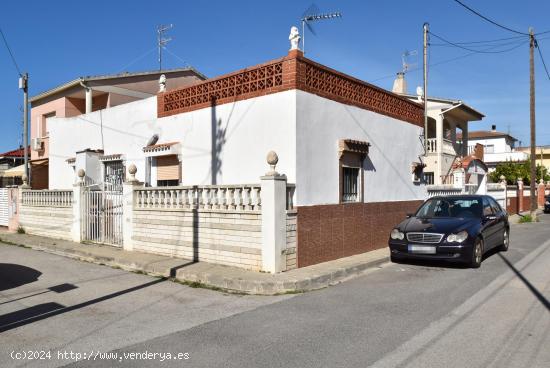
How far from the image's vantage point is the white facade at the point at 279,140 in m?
9.30

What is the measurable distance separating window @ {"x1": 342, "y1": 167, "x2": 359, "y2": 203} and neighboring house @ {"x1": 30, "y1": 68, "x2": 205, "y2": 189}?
11.3m

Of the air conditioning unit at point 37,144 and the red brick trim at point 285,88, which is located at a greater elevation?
the red brick trim at point 285,88

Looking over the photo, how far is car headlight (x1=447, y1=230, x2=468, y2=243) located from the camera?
9.17 metres

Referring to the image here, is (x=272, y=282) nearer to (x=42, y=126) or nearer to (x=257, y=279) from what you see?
(x=257, y=279)

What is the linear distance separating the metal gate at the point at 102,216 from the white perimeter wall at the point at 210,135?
153 centimetres

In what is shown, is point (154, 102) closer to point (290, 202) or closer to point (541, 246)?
point (290, 202)

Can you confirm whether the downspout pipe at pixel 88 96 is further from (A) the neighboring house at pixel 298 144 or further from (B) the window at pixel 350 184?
(B) the window at pixel 350 184

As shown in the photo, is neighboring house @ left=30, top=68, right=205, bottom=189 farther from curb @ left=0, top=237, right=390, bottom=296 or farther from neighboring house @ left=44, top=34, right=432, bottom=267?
curb @ left=0, top=237, right=390, bottom=296

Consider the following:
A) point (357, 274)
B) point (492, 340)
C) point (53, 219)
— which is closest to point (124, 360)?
point (492, 340)

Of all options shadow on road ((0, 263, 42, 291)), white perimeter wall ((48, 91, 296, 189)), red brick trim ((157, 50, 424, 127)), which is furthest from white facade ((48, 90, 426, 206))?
shadow on road ((0, 263, 42, 291))

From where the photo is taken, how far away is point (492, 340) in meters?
4.93

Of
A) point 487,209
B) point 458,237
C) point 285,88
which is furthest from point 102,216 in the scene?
A: point 487,209

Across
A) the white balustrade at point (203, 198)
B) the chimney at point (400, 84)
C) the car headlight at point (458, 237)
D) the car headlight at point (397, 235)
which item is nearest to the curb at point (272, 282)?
the white balustrade at point (203, 198)

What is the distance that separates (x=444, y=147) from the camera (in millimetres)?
24188
